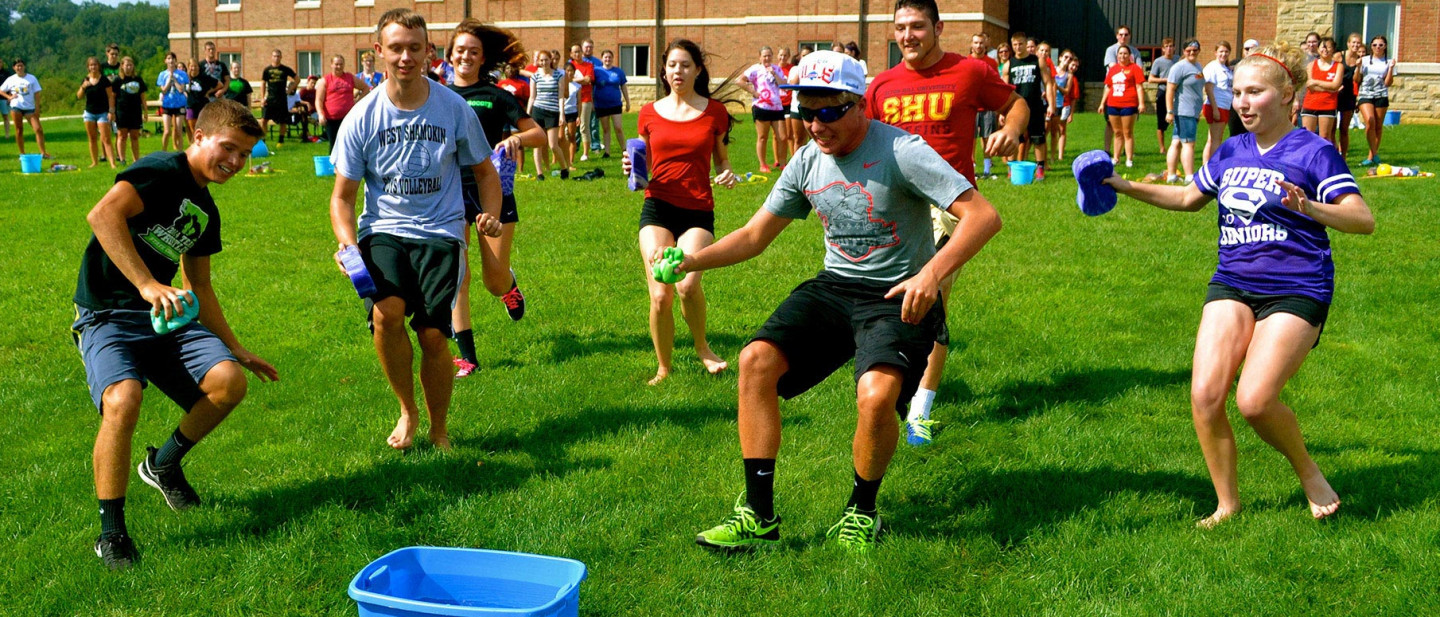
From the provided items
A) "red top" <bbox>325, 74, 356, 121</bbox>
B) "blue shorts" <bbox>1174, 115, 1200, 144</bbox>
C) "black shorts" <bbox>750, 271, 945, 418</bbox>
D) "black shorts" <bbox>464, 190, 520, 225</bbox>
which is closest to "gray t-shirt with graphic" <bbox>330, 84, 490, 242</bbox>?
"black shorts" <bbox>464, 190, 520, 225</bbox>

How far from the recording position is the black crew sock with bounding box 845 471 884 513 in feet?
15.9

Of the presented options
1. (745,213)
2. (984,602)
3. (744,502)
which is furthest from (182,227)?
(745,213)

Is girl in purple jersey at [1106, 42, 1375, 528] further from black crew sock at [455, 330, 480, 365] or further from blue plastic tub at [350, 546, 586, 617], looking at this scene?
black crew sock at [455, 330, 480, 365]

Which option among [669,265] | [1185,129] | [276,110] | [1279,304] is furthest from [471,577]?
[276,110]

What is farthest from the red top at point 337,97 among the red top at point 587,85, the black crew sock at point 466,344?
the black crew sock at point 466,344

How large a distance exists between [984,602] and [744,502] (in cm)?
121

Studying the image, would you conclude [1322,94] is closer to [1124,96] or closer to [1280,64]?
[1124,96]

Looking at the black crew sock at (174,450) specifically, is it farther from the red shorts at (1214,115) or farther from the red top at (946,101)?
the red shorts at (1214,115)

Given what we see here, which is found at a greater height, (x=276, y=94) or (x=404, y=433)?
(x=276, y=94)

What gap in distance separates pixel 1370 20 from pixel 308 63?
4092 centimetres

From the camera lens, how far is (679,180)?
7.45 m

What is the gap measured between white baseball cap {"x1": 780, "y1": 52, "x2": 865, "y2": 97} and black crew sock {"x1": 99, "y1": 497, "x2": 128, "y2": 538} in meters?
3.10

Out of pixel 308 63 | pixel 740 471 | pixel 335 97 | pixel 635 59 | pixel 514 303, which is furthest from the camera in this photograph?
pixel 308 63

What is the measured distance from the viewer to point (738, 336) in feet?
28.5
